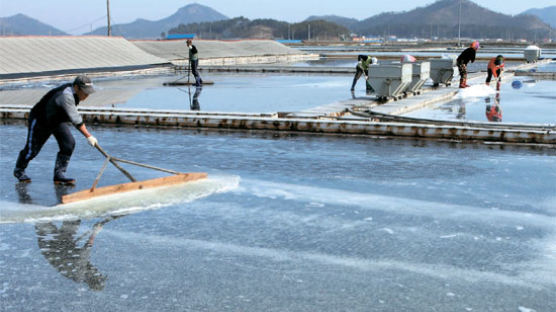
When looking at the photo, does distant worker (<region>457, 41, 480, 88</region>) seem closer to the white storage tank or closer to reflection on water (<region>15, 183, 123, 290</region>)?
reflection on water (<region>15, 183, 123, 290</region>)

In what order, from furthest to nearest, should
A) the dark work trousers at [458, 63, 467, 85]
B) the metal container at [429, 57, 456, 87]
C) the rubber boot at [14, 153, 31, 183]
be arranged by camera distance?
the metal container at [429, 57, 456, 87]
the dark work trousers at [458, 63, 467, 85]
the rubber boot at [14, 153, 31, 183]

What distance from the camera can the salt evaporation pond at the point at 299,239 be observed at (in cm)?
502

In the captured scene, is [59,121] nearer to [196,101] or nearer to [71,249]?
[71,249]

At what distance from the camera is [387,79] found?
19.1 m

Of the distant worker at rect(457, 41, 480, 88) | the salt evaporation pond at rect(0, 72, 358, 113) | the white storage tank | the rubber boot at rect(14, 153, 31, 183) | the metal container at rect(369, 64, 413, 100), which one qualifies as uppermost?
the white storage tank

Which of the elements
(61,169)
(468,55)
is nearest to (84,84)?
(61,169)

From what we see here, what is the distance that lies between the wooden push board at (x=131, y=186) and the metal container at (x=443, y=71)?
61.4ft

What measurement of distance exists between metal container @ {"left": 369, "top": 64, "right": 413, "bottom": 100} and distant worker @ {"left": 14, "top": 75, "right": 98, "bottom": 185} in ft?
39.0

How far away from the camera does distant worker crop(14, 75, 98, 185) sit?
8.44m

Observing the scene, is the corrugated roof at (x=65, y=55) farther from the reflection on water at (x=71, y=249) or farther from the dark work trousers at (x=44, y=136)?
the reflection on water at (x=71, y=249)

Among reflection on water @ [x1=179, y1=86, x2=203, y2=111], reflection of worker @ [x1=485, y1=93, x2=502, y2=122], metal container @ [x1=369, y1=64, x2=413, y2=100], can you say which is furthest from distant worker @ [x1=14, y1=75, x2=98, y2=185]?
metal container @ [x1=369, y1=64, x2=413, y2=100]

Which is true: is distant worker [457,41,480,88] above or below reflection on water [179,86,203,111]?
above

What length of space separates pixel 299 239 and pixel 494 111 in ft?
40.3

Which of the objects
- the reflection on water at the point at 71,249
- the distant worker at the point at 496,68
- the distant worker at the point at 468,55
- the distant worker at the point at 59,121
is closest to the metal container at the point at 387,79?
the distant worker at the point at 468,55
